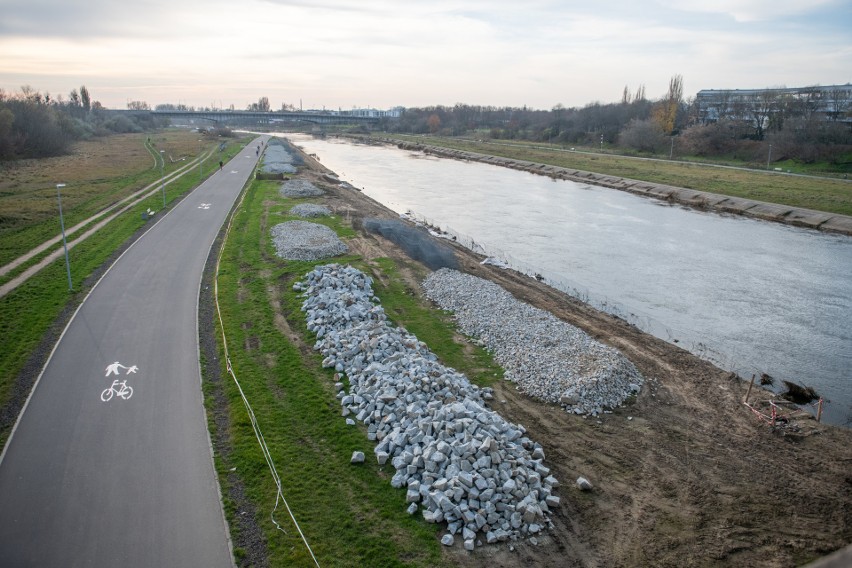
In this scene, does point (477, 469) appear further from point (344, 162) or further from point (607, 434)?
point (344, 162)

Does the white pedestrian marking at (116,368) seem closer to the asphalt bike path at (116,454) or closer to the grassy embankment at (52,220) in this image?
the asphalt bike path at (116,454)

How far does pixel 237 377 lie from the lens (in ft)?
60.4

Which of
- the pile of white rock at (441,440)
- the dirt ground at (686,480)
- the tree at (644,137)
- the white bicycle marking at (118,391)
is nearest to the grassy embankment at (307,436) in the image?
the pile of white rock at (441,440)

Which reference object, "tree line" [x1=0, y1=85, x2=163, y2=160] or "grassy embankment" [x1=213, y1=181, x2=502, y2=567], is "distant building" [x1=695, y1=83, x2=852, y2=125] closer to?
"grassy embankment" [x1=213, y1=181, x2=502, y2=567]

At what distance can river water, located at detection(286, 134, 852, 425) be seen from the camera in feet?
78.7

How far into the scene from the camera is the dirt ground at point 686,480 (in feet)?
40.5

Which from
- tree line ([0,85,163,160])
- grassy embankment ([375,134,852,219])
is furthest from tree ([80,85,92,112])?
grassy embankment ([375,134,852,219])

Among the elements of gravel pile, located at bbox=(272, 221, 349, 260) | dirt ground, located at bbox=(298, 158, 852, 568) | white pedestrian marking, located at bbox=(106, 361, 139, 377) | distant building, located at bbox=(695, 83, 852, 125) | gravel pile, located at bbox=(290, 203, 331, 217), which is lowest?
dirt ground, located at bbox=(298, 158, 852, 568)

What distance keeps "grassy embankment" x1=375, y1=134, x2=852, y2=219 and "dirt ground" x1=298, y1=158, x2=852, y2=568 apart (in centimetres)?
4454

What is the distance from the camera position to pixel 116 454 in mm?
14164

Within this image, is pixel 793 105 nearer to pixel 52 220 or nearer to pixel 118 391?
pixel 52 220

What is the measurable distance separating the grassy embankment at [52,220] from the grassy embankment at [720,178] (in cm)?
5686

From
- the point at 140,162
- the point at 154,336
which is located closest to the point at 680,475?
the point at 154,336

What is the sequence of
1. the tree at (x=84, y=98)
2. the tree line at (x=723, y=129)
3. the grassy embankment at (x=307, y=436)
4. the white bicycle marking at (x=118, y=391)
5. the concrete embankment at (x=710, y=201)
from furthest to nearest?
the tree at (x=84, y=98) < the tree line at (x=723, y=129) < the concrete embankment at (x=710, y=201) < the white bicycle marking at (x=118, y=391) < the grassy embankment at (x=307, y=436)
